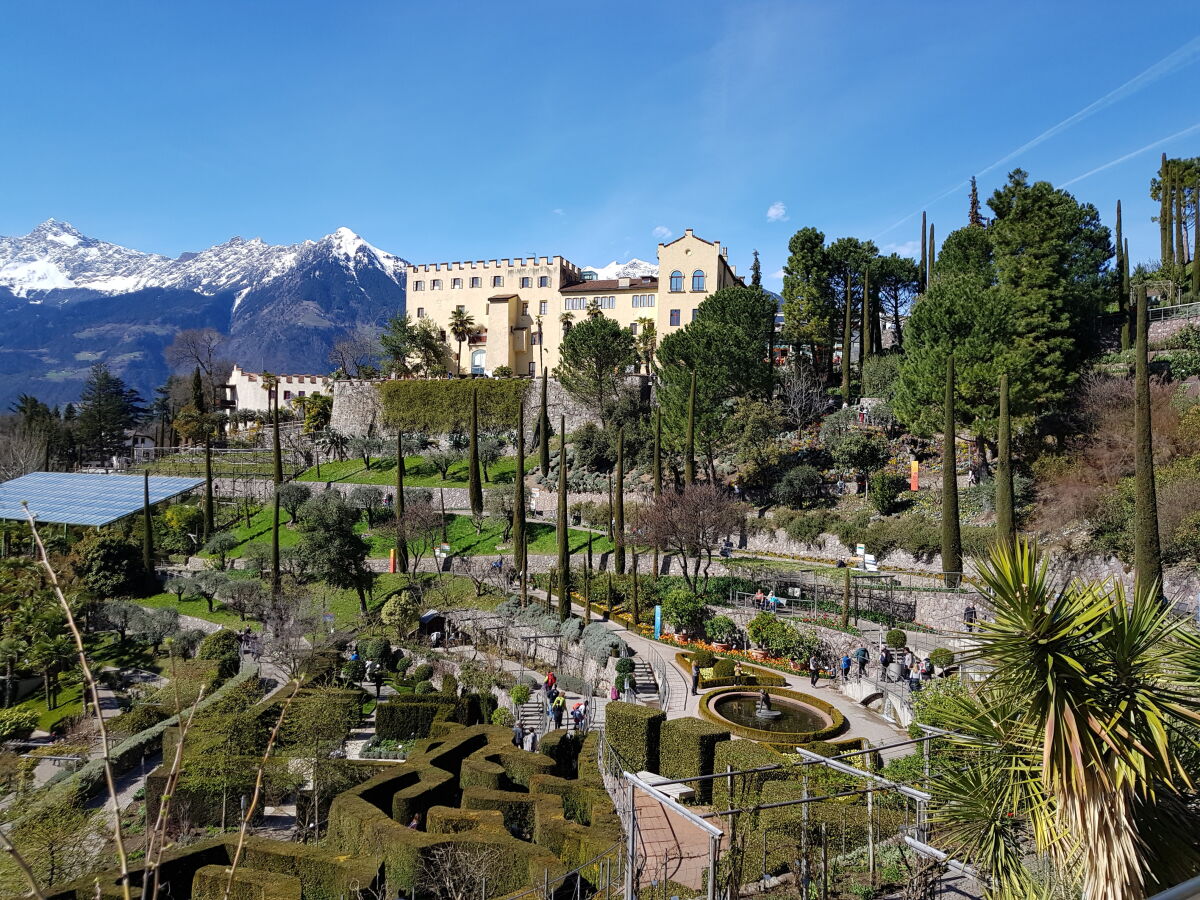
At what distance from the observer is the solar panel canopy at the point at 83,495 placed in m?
45.8

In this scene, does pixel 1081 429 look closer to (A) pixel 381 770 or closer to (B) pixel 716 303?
(B) pixel 716 303

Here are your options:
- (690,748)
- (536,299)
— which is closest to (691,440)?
(690,748)

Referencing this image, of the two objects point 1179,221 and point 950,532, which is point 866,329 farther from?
point 950,532

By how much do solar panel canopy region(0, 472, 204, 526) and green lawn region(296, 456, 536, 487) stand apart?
9.19 metres

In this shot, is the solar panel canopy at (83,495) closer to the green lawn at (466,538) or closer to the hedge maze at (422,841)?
the green lawn at (466,538)

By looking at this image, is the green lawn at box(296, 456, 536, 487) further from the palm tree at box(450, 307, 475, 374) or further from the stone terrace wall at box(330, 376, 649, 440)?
the palm tree at box(450, 307, 475, 374)

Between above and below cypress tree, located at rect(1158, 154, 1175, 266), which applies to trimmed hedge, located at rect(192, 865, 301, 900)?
below

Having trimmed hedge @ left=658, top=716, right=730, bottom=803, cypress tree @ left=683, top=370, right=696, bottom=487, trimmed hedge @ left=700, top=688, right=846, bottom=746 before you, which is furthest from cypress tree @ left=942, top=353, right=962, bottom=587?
trimmed hedge @ left=658, top=716, right=730, bottom=803

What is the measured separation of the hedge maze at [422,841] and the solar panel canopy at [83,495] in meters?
37.6

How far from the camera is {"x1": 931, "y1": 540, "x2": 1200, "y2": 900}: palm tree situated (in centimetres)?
469

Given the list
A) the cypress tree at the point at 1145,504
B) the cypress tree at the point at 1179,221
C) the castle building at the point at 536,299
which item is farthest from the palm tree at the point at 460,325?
the cypress tree at the point at 1145,504

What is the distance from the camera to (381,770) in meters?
18.0

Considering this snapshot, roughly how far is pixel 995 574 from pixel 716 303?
45236 mm

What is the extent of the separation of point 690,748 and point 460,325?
2199 inches
